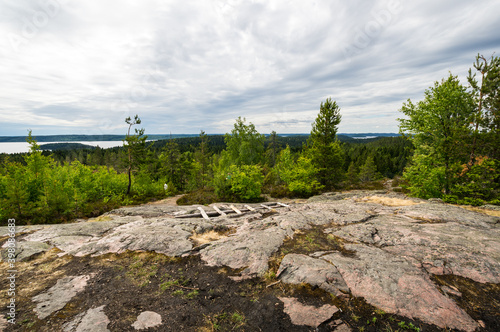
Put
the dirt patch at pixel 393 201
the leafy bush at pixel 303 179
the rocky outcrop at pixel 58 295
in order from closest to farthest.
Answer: the rocky outcrop at pixel 58 295
the dirt patch at pixel 393 201
the leafy bush at pixel 303 179

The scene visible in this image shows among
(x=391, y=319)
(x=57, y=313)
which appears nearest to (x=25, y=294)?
(x=57, y=313)

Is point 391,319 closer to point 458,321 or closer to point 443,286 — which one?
point 458,321

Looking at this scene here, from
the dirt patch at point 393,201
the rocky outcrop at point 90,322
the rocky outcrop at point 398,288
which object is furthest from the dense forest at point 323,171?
the rocky outcrop at point 398,288

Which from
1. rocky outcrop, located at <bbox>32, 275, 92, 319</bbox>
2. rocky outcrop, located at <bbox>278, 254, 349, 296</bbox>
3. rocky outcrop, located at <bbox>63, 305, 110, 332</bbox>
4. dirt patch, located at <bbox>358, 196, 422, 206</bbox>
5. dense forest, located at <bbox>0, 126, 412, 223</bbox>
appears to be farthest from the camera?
dense forest, located at <bbox>0, 126, 412, 223</bbox>

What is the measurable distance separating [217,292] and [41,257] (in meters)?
6.07

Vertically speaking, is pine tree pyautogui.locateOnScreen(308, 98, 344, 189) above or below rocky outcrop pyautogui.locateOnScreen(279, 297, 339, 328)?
above

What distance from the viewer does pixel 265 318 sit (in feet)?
12.0

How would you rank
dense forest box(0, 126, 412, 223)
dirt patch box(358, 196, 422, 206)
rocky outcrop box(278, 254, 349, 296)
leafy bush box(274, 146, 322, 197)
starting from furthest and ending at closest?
leafy bush box(274, 146, 322, 197) < dense forest box(0, 126, 412, 223) < dirt patch box(358, 196, 422, 206) < rocky outcrop box(278, 254, 349, 296)

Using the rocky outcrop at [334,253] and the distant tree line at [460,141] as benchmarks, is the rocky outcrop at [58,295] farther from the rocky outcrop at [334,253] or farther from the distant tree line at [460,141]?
the distant tree line at [460,141]

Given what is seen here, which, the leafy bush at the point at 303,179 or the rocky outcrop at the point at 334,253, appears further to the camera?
the leafy bush at the point at 303,179

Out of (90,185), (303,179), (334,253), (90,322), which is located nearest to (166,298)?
(90,322)

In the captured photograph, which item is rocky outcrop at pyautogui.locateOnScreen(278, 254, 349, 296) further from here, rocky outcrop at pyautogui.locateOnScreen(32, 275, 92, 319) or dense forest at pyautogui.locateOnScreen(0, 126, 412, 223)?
dense forest at pyautogui.locateOnScreen(0, 126, 412, 223)

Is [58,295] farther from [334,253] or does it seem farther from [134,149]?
[134,149]

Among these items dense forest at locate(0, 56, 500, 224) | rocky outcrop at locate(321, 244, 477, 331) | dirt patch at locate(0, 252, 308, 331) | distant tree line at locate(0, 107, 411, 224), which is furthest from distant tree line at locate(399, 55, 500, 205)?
dirt patch at locate(0, 252, 308, 331)
